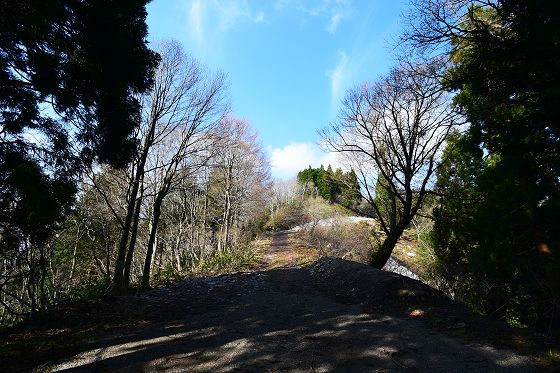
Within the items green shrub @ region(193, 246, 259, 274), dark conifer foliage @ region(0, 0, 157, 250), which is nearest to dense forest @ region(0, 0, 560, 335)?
dark conifer foliage @ region(0, 0, 157, 250)

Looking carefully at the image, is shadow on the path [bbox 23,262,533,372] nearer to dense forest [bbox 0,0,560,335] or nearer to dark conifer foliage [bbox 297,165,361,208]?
dense forest [bbox 0,0,560,335]

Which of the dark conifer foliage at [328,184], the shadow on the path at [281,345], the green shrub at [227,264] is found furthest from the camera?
the green shrub at [227,264]

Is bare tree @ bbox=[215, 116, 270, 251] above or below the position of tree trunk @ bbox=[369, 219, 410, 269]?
above

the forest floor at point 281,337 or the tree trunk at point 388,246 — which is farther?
the tree trunk at point 388,246

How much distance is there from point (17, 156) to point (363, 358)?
4.89 metres

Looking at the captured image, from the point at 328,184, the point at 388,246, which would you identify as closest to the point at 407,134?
the point at 388,246

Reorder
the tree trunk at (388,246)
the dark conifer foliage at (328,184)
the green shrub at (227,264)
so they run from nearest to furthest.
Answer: the tree trunk at (388,246)
the dark conifer foliage at (328,184)
the green shrub at (227,264)

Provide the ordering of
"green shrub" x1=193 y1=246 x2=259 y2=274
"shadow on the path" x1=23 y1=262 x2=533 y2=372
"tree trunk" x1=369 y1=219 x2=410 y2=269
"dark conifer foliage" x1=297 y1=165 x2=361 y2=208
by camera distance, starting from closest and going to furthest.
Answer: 1. "shadow on the path" x1=23 y1=262 x2=533 y2=372
2. "tree trunk" x1=369 y1=219 x2=410 y2=269
3. "dark conifer foliage" x1=297 y1=165 x2=361 y2=208
4. "green shrub" x1=193 y1=246 x2=259 y2=274

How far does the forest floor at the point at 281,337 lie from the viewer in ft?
10.8

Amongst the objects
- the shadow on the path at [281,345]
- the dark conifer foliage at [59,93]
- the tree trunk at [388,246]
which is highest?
the dark conifer foliage at [59,93]

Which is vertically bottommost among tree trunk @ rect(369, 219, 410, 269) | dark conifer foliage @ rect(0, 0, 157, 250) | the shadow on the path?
the shadow on the path

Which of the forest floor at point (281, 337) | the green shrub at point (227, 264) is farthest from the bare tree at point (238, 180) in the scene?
the forest floor at point (281, 337)

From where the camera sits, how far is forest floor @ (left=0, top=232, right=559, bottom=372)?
130 inches

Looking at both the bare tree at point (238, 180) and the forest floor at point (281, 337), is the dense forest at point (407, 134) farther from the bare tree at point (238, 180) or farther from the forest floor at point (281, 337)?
the bare tree at point (238, 180)
